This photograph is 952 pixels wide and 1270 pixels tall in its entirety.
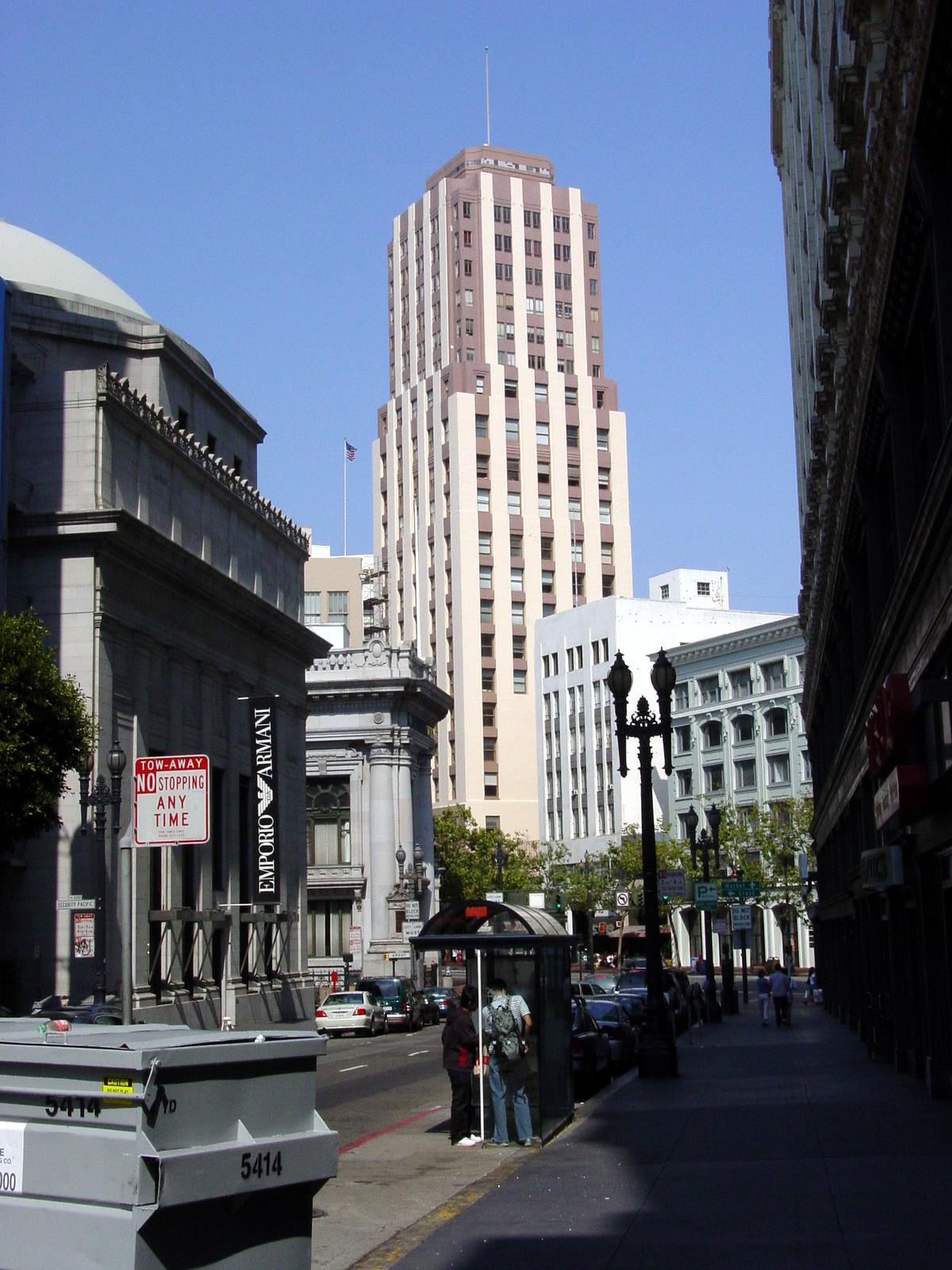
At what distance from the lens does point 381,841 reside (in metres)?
83.9

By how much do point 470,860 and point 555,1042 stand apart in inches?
3691

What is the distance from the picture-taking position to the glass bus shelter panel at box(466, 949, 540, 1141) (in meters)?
18.6

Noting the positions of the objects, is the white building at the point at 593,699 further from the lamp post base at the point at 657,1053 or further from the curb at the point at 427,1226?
the curb at the point at 427,1226

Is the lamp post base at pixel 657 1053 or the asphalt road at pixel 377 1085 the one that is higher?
the lamp post base at pixel 657 1053

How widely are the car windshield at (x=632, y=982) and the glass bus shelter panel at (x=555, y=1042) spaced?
908 inches

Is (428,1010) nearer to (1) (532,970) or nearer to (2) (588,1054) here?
(2) (588,1054)

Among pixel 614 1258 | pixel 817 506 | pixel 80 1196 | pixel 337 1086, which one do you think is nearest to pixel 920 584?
pixel 614 1258

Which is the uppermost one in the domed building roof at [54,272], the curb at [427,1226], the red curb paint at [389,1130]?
the domed building roof at [54,272]

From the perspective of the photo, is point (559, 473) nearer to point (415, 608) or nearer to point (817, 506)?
point (415, 608)

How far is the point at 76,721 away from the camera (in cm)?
3566

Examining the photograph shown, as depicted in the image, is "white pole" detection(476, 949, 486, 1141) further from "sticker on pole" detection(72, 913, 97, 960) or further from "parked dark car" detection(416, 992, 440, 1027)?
"parked dark car" detection(416, 992, 440, 1027)

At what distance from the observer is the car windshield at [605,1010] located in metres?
32.4

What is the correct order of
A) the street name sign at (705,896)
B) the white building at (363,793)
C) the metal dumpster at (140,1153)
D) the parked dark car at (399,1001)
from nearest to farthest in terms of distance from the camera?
the metal dumpster at (140,1153)
the street name sign at (705,896)
the parked dark car at (399,1001)
the white building at (363,793)

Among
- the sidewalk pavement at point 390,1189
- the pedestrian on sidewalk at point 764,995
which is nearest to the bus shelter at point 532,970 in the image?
the sidewalk pavement at point 390,1189
